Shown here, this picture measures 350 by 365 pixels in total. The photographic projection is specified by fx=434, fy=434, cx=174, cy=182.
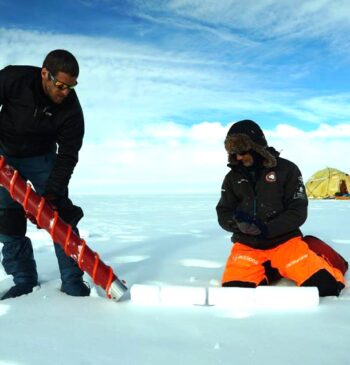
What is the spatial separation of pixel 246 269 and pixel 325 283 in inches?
18.6

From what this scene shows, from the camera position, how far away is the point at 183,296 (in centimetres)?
221

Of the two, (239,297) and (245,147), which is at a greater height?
(245,147)

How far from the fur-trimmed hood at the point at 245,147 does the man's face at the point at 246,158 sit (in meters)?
0.04

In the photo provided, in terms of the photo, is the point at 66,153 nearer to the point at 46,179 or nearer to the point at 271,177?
the point at 46,179

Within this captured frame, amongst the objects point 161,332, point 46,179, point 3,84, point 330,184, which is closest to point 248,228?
point 161,332

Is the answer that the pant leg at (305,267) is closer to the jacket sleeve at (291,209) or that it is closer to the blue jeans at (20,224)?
the jacket sleeve at (291,209)

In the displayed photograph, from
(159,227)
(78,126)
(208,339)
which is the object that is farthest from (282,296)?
(159,227)

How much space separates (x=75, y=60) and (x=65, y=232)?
0.91 metres

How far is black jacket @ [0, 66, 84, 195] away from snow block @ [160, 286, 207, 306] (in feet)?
2.73

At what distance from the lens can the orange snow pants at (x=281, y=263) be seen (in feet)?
8.23

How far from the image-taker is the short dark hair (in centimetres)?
224

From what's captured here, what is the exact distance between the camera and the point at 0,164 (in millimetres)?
2314

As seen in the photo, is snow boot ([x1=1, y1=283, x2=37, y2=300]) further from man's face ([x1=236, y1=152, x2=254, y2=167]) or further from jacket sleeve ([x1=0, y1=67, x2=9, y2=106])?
man's face ([x1=236, y1=152, x2=254, y2=167])

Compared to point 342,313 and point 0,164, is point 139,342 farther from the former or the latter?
point 0,164
